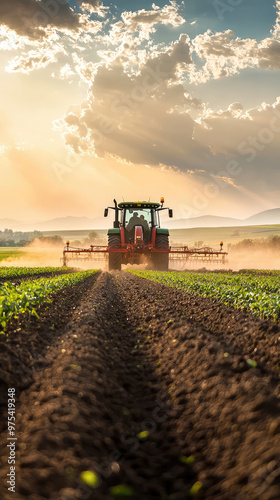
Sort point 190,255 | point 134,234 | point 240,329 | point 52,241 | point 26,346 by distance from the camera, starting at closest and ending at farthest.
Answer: point 26,346 → point 240,329 → point 134,234 → point 190,255 → point 52,241

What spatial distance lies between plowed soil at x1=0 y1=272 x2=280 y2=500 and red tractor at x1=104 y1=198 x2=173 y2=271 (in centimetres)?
1463

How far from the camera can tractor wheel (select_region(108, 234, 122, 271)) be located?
22578mm

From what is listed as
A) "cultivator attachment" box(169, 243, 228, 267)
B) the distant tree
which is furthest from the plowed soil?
the distant tree

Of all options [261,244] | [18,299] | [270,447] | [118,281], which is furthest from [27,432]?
[261,244]

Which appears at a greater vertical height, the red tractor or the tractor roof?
the tractor roof

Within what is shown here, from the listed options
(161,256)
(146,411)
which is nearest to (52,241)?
(161,256)

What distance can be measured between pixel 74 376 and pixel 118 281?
13979 mm

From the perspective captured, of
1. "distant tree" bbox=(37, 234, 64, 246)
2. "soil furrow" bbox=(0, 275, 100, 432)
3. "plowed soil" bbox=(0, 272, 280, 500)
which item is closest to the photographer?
"plowed soil" bbox=(0, 272, 280, 500)

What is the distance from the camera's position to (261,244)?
42938mm

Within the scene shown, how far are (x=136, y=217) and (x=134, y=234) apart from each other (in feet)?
3.87

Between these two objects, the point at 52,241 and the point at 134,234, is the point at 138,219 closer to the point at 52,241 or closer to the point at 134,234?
the point at 134,234

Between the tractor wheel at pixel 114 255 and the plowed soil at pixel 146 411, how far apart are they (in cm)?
1498

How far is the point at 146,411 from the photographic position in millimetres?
4535

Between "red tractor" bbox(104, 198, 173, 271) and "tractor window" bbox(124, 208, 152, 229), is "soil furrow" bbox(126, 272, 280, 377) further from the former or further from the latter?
"tractor window" bbox(124, 208, 152, 229)
